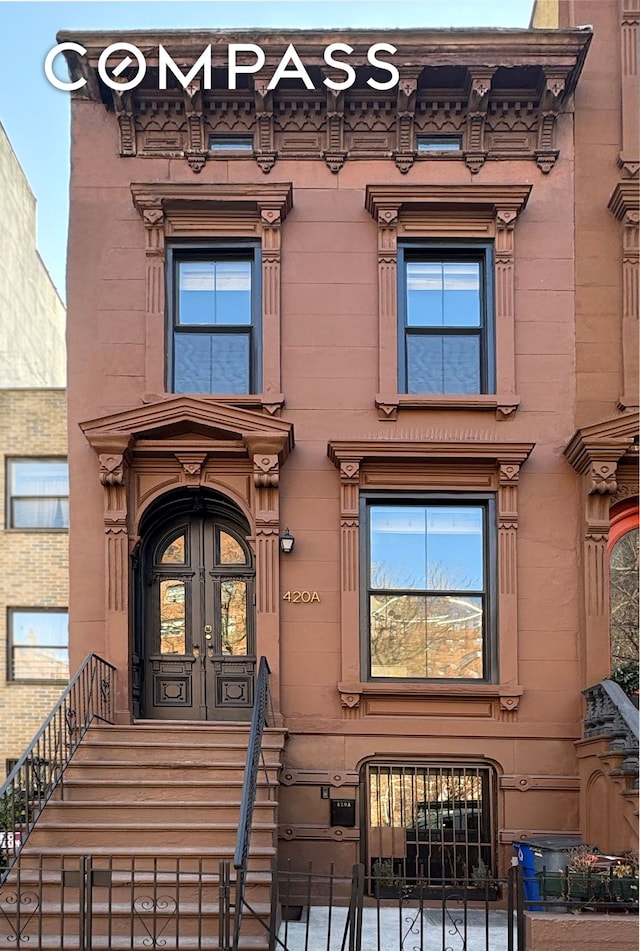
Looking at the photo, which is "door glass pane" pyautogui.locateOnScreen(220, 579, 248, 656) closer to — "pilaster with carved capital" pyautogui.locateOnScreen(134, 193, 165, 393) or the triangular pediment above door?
the triangular pediment above door

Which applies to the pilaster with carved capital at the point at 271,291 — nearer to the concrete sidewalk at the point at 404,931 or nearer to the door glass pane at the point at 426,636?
the door glass pane at the point at 426,636

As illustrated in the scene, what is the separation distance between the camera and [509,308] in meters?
11.9

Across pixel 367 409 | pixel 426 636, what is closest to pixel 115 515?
pixel 367 409

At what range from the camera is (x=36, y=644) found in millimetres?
21500

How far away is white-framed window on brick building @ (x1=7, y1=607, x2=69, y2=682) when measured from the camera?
840 inches

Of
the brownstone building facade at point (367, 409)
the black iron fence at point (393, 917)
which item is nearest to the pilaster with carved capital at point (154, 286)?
the brownstone building facade at point (367, 409)

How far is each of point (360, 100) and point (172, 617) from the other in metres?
6.50

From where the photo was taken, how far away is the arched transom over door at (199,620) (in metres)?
11.8

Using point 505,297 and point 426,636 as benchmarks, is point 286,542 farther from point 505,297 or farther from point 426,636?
point 505,297

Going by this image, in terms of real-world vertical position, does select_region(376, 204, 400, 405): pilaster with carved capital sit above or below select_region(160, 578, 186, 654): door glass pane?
above

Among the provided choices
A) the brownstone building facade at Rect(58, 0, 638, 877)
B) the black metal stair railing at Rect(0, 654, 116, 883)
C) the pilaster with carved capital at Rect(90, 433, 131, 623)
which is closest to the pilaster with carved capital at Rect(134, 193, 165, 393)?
the brownstone building facade at Rect(58, 0, 638, 877)

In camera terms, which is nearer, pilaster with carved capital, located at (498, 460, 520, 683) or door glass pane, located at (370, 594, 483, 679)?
pilaster with carved capital, located at (498, 460, 520, 683)

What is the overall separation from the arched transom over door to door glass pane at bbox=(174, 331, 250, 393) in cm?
151

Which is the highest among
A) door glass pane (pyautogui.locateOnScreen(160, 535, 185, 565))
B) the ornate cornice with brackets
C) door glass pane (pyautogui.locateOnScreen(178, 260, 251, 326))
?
the ornate cornice with brackets
